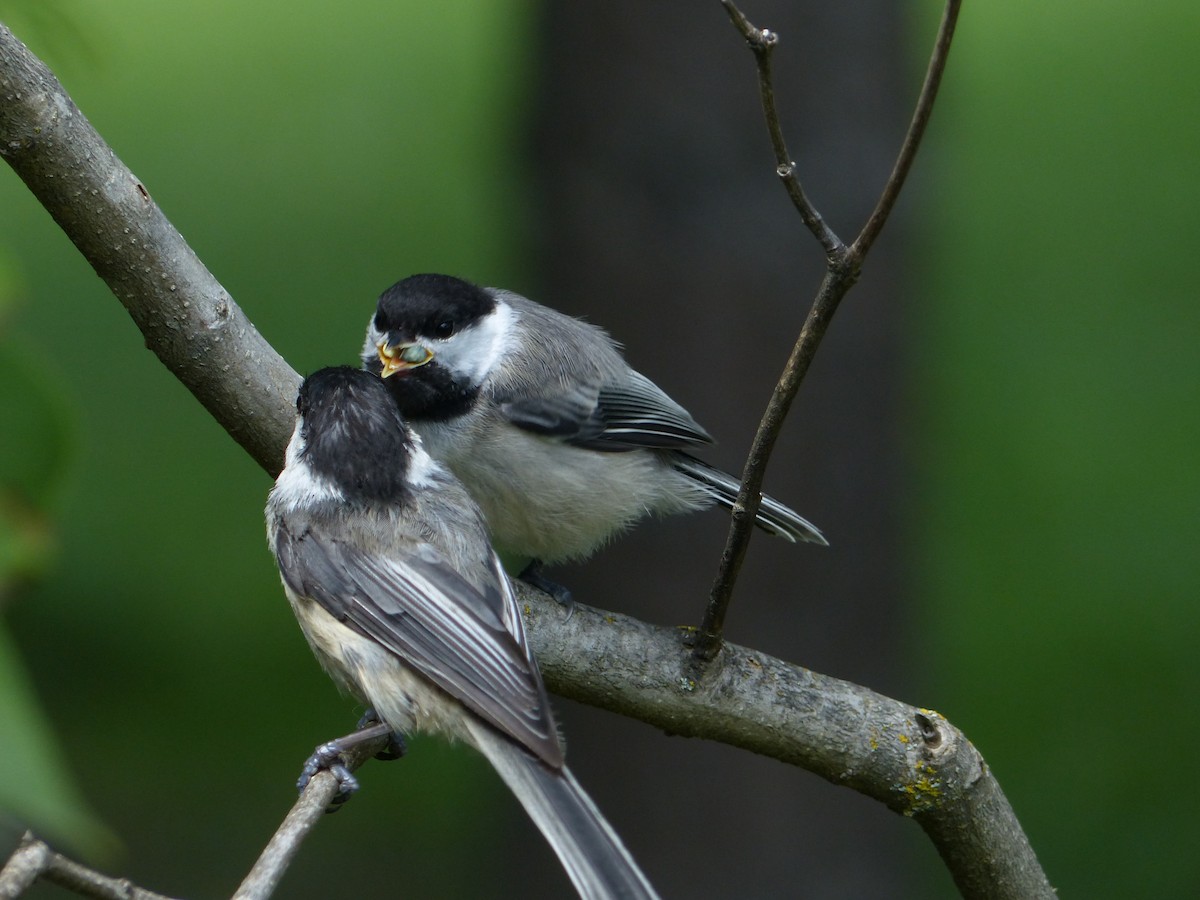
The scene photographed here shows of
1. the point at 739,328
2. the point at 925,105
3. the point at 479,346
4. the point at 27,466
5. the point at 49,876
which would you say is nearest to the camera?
the point at 49,876

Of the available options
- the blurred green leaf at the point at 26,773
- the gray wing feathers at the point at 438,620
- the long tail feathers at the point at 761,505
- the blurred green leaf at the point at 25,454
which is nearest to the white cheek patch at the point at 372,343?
the gray wing feathers at the point at 438,620

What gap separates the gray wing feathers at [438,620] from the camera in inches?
75.0

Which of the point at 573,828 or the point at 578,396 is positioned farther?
the point at 578,396

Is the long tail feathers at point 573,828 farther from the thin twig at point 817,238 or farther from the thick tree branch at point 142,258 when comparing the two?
the thick tree branch at point 142,258

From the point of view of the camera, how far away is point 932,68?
1470 mm

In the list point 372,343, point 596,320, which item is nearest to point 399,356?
point 372,343

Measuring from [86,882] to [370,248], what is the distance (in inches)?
256

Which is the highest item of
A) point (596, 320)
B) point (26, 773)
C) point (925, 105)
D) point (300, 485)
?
point (925, 105)

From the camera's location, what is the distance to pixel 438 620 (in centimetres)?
210

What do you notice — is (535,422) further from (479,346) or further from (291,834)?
(291,834)

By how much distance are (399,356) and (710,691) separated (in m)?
0.92

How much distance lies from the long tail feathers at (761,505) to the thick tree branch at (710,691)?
512 mm

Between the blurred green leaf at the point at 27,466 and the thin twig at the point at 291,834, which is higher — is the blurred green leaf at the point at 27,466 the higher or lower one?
the higher one

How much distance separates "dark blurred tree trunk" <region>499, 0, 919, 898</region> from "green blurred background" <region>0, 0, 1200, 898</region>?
0.04 m
